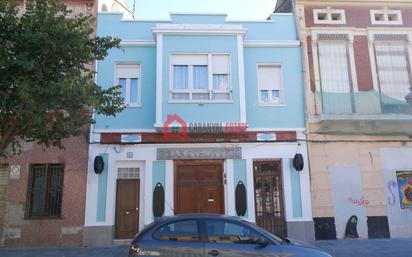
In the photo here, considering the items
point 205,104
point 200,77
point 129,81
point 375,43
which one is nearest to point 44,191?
point 129,81

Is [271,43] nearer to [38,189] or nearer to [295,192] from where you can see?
[295,192]

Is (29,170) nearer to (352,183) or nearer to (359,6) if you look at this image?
(352,183)

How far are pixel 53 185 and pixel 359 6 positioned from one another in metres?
13.8

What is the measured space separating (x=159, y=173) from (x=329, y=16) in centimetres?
926

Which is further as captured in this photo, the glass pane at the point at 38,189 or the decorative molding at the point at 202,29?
the decorative molding at the point at 202,29

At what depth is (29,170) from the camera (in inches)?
483

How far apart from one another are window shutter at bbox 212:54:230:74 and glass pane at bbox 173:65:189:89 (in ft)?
3.57

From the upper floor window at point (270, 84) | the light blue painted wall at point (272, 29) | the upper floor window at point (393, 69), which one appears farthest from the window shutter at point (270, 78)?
the upper floor window at point (393, 69)

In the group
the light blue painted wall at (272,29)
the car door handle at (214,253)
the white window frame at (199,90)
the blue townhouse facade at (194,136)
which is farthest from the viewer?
the light blue painted wall at (272,29)

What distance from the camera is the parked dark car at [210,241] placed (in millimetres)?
6102

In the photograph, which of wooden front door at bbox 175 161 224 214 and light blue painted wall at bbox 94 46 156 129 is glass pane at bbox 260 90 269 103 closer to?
wooden front door at bbox 175 161 224 214

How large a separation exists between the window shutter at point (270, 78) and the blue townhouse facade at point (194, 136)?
0.04m

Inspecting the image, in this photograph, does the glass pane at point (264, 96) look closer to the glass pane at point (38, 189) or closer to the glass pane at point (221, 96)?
the glass pane at point (221, 96)

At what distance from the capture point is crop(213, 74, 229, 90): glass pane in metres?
13.2
